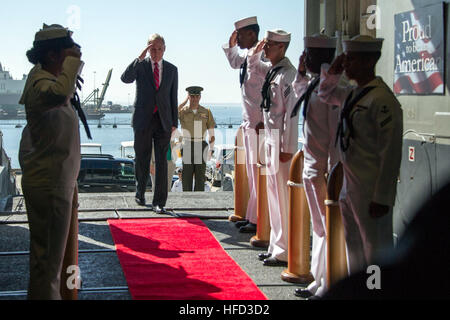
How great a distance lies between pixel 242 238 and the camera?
20.4 ft

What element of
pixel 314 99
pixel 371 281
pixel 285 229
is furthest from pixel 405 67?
pixel 371 281

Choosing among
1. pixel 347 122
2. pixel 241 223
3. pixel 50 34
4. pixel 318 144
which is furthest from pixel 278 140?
pixel 50 34

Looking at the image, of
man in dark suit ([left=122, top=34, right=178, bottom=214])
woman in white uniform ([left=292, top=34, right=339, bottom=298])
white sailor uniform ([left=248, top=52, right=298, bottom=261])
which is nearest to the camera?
woman in white uniform ([left=292, top=34, right=339, bottom=298])

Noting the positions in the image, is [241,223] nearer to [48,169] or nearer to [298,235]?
[298,235]

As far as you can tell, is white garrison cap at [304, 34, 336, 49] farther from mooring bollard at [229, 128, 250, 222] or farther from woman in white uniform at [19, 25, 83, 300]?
mooring bollard at [229, 128, 250, 222]

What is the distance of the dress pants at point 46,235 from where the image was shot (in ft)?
11.3

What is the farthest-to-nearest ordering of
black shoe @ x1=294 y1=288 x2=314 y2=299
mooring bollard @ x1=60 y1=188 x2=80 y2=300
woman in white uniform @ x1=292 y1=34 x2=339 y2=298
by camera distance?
black shoe @ x1=294 y1=288 x2=314 y2=299 < woman in white uniform @ x1=292 y1=34 x2=339 y2=298 < mooring bollard @ x1=60 y1=188 x2=80 y2=300

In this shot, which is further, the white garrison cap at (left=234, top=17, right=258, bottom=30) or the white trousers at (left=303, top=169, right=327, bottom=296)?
the white garrison cap at (left=234, top=17, right=258, bottom=30)

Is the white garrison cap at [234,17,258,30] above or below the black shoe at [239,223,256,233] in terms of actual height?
above

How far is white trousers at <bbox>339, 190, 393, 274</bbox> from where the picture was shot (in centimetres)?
347

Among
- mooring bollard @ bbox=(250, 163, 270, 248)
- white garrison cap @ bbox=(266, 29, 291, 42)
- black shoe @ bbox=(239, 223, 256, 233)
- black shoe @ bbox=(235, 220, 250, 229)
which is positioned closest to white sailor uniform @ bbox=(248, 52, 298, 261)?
white garrison cap @ bbox=(266, 29, 291, 42)

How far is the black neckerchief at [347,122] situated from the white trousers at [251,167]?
8.24 feet

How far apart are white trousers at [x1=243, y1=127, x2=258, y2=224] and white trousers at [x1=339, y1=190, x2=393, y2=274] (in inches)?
102

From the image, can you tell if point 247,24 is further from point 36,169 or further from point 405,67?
point 36,169
